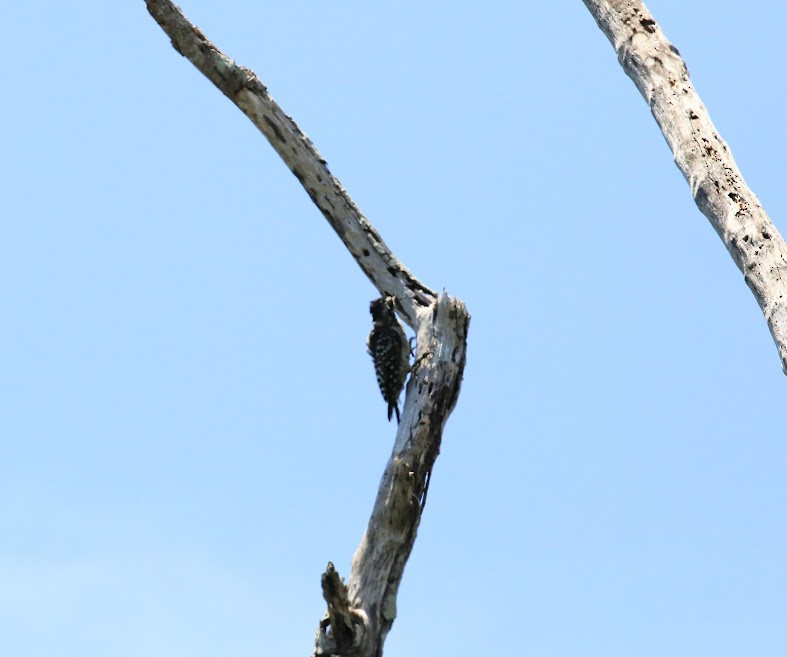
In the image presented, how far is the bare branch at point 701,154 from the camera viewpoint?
18.1 feet

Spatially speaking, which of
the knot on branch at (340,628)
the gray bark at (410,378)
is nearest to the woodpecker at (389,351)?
the gray bark at (410,378)

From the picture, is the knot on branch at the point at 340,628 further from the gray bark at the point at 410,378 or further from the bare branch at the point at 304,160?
the bare branch at the point at 304,160

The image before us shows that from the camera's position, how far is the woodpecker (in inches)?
288

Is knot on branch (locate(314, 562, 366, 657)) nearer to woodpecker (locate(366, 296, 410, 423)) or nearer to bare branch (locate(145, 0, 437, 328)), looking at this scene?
woodpecker (locate(366, 296, 410, 423))

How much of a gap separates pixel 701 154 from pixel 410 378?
2.19m

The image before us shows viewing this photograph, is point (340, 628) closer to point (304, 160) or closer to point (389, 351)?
point (389, 351)

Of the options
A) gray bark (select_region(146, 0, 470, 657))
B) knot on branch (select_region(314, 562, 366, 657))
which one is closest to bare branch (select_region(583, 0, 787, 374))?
gray bark (select_region(146, 0, 470, 657))

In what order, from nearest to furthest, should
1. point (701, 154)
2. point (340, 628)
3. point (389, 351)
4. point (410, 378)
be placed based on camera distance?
point (340, 628), point (701, 154), point (410, 378), point (389, 351)

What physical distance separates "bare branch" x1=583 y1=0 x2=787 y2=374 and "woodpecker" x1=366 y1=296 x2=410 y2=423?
2146 mm

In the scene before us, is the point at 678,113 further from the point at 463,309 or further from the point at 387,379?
the point at 387,379

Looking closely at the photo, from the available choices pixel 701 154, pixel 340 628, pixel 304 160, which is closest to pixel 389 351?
pixel 304 160

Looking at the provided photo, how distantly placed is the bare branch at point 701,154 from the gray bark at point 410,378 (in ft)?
5.44

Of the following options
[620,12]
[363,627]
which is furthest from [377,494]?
[620,12]

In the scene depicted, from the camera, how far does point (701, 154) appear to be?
6.07 metres
